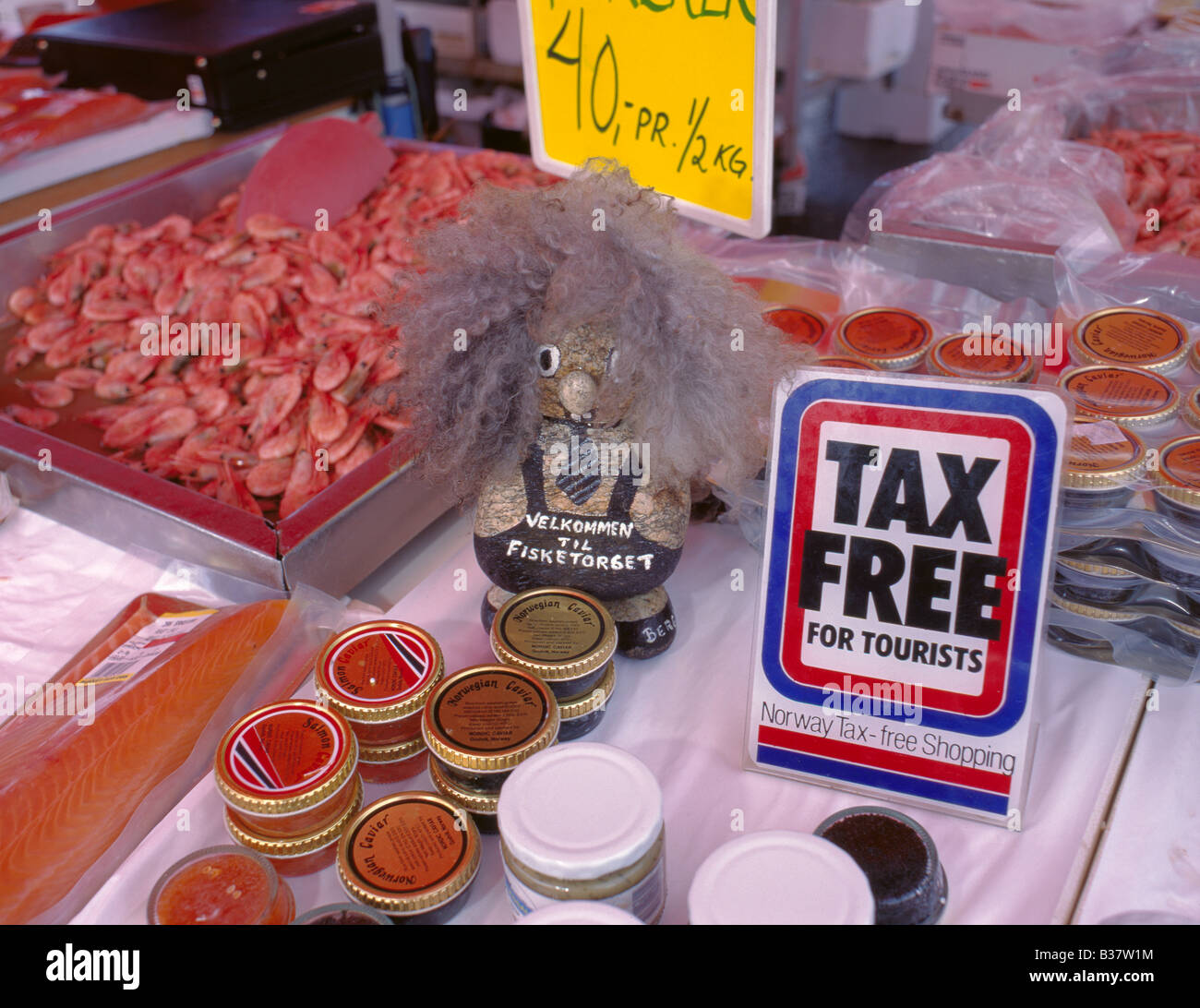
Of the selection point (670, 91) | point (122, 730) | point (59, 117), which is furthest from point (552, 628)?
point (59, 117)

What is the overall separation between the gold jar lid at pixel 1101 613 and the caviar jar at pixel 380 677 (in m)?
0.74

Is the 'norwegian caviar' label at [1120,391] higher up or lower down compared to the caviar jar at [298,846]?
higher up

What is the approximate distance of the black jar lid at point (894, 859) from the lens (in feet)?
2.82

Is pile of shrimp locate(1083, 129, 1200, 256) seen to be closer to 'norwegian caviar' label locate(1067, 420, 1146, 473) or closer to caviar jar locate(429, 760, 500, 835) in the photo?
'norwegian caviar' label locate(1067, 420, 1146, 473)

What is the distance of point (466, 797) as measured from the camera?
98cm

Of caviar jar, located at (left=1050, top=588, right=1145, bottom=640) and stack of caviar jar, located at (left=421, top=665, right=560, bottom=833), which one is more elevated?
stack of caviar jar, located at (left=421, top=665, right=560, bottom=833)

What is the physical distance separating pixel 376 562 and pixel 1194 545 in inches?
41.6

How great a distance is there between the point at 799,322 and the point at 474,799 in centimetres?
87

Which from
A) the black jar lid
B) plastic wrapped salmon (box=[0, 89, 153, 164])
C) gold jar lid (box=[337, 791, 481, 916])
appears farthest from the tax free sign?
plastic wrapped salmon (box=[0, 89, 153, 164])

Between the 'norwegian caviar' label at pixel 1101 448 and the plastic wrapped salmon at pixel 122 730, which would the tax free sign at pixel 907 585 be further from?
the plastic wrapped salmon at pixel 122 730

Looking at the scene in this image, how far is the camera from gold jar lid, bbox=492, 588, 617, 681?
3.43 feet

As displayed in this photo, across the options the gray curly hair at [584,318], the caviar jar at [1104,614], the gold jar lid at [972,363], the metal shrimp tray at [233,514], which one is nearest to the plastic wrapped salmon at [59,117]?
the metal shrimp tray at [233,514]

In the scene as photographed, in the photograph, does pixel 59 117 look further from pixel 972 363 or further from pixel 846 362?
pixel 972 363

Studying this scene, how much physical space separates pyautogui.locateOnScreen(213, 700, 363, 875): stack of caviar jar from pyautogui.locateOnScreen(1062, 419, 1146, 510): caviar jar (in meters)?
0.81
